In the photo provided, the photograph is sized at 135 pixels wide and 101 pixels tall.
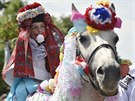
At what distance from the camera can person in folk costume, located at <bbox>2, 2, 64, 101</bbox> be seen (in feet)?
20.5

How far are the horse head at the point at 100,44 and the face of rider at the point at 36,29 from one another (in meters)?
1.18

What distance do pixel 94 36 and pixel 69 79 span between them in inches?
18.9

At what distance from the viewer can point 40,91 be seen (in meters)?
5.82

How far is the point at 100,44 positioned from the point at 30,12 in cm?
184

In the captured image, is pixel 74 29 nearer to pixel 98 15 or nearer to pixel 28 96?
pixel 98 15

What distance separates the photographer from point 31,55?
631 centimetres

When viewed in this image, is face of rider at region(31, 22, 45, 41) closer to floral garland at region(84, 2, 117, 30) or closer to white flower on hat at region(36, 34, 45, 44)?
white flower on hat at region(36, 34, 45, 44)

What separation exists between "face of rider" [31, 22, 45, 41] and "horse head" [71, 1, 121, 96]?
3.89 feet

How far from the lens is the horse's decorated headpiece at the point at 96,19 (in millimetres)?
5109

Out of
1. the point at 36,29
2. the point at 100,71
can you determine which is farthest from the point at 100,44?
the point at 36,29

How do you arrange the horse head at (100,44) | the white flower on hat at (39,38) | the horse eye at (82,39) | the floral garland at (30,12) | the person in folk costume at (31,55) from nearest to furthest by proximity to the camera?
1. the horse head at (100,44)
2. the horse eye at (82,39)
3. the person in folk costume at (31,55)
4. the white flower on hat at (39,38)
5. the floral garland at (30,12)

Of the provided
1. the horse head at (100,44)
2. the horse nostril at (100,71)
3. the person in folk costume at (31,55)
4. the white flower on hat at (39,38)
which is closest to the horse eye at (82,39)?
the horse head at (100,44)

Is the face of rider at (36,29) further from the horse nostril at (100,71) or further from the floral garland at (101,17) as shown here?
the horse nostril at (100,71)

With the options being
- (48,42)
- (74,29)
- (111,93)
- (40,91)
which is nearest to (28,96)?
(40,91)
